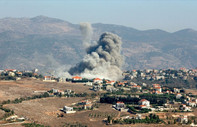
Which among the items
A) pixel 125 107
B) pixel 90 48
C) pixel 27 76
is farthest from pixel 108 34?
pixel 125 107

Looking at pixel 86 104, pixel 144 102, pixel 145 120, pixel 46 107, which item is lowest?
pixel 145 120

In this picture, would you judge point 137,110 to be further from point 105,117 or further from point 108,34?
point 108,34

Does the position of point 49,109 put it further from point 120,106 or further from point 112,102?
point 112,102

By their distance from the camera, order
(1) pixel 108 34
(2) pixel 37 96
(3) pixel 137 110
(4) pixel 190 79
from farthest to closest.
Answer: (4) pixel 190 79
(1) pixel 108 34
(2) pixel 37 96
(3) pixel 137 110

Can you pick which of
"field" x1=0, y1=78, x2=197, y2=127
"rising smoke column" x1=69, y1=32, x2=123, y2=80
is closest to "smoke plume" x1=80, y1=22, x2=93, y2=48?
"rising smoke column" x1=69, y1=32, x2=123, y2=80

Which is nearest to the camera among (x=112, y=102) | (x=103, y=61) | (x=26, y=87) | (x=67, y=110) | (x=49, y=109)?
(x=67, y=110)

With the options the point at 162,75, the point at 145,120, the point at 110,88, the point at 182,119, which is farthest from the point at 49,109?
the point at 162,75

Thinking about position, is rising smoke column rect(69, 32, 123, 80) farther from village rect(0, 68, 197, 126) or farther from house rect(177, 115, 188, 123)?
house rect(177, 115, 188, 123)
